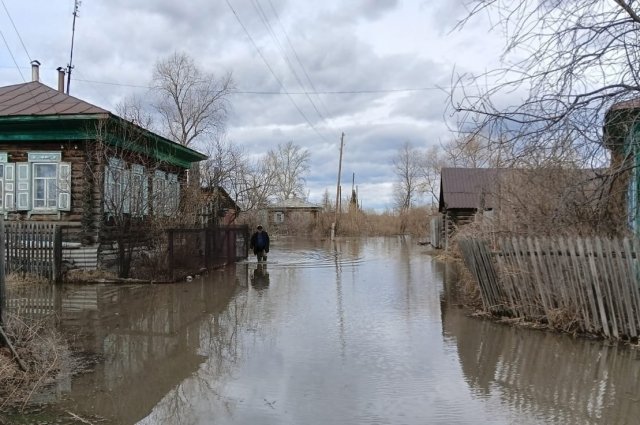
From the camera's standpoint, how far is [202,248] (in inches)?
656

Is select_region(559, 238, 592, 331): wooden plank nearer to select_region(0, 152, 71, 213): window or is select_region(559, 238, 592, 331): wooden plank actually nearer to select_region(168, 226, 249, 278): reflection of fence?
select_region(168, 226, 249, 278): reflection of fence

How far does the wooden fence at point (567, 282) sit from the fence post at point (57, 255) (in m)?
10.6

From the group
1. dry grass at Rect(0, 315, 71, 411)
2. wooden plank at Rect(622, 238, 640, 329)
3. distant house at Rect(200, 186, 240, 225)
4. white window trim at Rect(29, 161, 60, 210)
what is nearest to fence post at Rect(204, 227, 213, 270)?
white window trim at Rect(29, 161, 60, 210)

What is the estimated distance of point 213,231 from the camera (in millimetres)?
17594

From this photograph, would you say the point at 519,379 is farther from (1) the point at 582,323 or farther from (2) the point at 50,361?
(2) the point at 50,361

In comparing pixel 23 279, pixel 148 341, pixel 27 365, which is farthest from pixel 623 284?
pixel 23 279

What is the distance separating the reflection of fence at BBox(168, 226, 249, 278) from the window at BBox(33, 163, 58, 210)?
419 centimetres

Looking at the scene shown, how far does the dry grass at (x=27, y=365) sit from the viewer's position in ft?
17.1

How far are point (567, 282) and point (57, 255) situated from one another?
12.3m

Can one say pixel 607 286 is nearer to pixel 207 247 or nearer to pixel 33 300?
pixel 33 300

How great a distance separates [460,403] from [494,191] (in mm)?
7469

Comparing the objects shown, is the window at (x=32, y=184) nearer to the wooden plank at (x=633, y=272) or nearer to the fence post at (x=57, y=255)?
the fence post at (x=57, y=255)

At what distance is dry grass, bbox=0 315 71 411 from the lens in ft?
17.1

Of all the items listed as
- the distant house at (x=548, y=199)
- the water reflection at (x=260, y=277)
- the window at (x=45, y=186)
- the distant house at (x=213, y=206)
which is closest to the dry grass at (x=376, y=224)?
the distant house at (x=213, y=206)
